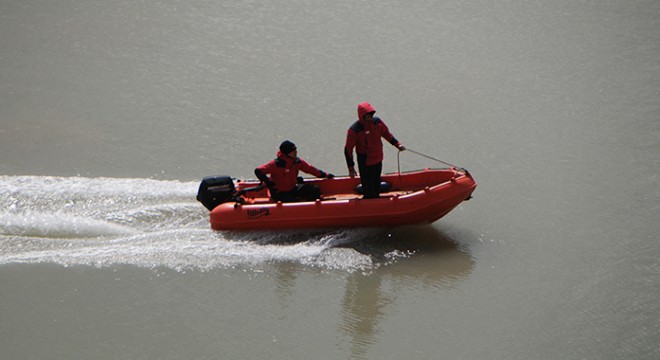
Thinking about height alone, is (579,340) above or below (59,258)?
below

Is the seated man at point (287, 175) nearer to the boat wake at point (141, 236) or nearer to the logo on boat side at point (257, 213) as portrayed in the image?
the logo on boat side at point (257, 213)

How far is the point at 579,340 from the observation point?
746 cm

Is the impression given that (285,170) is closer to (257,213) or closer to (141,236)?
(257,213)

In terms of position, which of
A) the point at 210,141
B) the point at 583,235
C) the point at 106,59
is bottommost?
the point at 583,235

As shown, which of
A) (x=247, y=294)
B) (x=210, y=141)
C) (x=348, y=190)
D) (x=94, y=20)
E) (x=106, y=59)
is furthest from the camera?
(x=94, y=20)

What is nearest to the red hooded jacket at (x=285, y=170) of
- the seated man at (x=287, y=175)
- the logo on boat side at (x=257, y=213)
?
the seated man at (x=287, y=175)

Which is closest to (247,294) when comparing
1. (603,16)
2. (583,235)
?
(583,235)

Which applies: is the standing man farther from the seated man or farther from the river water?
the river water

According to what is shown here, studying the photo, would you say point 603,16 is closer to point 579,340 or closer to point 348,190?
point 348,190

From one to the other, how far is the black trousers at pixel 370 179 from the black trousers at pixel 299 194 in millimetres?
583

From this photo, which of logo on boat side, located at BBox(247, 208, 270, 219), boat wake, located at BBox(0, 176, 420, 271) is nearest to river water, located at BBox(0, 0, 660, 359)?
boat wake, located at BBox(0, 176, 420, 271)

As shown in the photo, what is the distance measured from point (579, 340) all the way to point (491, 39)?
256 inches

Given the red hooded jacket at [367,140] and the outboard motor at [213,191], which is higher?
the red hooded jacket at [367,140]

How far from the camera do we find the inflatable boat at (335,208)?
897 centimetres
